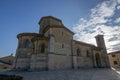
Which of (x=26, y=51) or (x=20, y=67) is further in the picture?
(x=26, y=51)

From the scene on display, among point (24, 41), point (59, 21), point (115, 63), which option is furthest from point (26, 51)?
point (115, 63)

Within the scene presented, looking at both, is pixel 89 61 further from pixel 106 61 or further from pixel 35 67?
pixel 35 67

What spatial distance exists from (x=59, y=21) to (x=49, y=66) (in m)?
15.5

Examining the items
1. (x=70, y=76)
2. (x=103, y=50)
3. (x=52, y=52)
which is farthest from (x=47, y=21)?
(x=103, y=50)

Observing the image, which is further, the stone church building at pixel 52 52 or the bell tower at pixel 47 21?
the bell tower at pixel 47 21

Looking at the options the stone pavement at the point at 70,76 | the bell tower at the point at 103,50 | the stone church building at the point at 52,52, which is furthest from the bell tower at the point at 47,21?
the stone pavement at the point at 70,76

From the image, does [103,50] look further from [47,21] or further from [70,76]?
[70,76]

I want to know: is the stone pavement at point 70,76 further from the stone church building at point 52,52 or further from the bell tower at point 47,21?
the bell tower at point 47,21

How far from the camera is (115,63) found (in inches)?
1768

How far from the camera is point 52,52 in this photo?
19.1m

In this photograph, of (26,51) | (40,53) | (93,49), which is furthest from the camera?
(93,49)

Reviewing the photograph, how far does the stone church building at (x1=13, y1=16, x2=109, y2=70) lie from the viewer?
18.5m

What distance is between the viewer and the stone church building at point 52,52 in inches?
729

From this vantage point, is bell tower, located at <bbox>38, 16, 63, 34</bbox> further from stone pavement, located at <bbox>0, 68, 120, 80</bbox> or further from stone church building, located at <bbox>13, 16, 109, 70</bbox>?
stone pavement, located at <bbox>0, 68, 120, 80</bbox>
